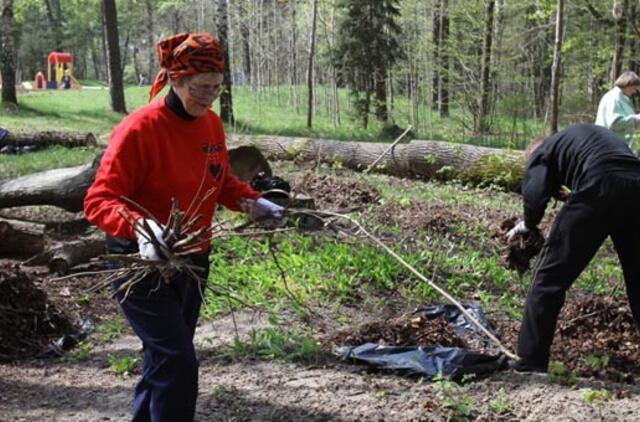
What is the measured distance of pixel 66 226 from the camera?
7.84 meters

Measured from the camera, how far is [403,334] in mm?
4734

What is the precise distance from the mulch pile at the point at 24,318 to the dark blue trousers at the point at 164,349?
2.56m

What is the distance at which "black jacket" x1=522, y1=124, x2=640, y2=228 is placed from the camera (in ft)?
13.4

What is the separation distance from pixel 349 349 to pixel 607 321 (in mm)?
1854

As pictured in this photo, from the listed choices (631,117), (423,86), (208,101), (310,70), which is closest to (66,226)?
(208,101)

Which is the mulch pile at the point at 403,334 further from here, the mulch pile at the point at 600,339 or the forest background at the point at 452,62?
the forest background at the point at 452,62

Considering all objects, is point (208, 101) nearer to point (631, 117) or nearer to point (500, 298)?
point (500, 298)

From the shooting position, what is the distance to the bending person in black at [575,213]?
4.05 metres

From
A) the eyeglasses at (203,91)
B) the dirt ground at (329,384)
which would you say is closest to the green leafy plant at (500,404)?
the dirt ground at (329,384)

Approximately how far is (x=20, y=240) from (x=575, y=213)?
4.99 metres

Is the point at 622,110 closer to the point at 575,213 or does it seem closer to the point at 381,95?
the point at 575,213

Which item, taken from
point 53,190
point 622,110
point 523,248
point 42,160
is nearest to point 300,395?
point 523,248

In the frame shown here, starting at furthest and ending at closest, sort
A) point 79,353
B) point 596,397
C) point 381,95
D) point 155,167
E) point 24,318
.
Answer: point 381,95 < point 24,318 < point 79,353 < point 596,397 < point 155,167

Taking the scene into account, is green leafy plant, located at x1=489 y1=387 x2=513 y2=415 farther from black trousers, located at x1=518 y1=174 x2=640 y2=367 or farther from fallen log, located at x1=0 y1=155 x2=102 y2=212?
fallen log, located at x1=0 y1=155 x2=102 y2=212
